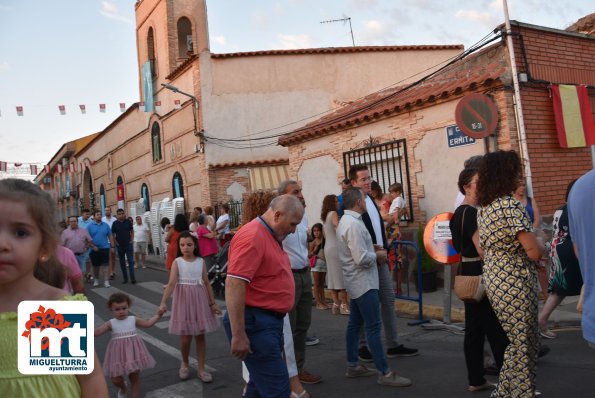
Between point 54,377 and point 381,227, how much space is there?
4.45 meters

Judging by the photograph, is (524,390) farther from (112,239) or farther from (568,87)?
(112,239)

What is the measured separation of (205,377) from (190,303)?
762 millimetres

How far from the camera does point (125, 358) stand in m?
4.98

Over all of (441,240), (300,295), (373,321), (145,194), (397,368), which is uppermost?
(145,194)

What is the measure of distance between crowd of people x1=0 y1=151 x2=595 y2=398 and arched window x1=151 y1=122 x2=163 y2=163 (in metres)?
20.3

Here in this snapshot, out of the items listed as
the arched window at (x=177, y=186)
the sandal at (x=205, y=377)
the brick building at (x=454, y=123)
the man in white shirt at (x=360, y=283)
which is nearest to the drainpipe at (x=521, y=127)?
the brick building at (x=454, y=123)

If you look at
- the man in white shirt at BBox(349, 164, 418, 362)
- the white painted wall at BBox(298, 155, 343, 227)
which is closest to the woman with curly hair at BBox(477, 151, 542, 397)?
the man in white shirt at BBox(349, 164, 418, 362)

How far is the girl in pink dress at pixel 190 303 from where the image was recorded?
5785 mm

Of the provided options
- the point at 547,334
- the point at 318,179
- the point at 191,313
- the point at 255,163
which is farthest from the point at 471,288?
the point at 255,163

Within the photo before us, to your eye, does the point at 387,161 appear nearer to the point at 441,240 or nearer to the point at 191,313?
the point at 441,240

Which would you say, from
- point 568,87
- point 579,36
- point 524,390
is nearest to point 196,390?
point 524,390

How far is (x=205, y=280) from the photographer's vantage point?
6.12m

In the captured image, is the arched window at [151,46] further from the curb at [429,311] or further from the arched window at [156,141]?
the curb at [429,311]

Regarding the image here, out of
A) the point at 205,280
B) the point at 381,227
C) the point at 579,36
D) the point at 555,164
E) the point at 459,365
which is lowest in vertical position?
the point at 459,365
